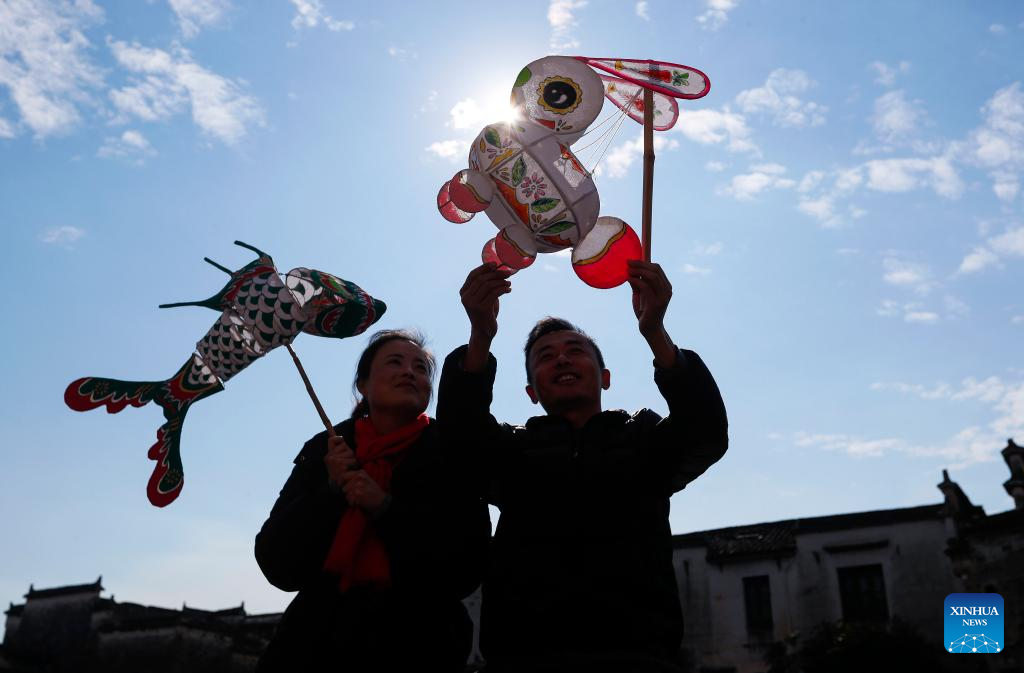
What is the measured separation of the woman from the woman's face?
5.1 inches

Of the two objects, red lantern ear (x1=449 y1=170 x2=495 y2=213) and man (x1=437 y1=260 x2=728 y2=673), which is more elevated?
red lantern ear (x1=449 y1=170 x2=495 y2=213)

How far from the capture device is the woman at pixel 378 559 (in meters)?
2.98

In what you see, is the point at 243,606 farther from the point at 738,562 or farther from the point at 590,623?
the point at 590,623

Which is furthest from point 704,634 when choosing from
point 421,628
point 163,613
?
point 421,628

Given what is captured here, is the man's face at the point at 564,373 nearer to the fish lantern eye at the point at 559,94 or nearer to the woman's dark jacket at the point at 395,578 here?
the woman's dark jacket at the point at 395,578

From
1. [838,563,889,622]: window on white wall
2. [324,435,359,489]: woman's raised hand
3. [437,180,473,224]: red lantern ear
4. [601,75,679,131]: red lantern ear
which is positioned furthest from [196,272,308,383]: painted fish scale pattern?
[838,563,889,622]: window on white wall

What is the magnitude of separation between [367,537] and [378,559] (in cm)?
9

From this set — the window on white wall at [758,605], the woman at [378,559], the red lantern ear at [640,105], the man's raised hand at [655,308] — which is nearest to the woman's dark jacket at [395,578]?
the woman at [378,559]

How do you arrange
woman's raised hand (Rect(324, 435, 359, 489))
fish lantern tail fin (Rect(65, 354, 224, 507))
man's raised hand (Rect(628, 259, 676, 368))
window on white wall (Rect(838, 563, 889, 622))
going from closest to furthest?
man's raised hand (Rect(628, 259, 676, 368)) < woman's raised hand (Rect(324, 435, 359, 489)) < fish lantern tail fin (Rect(65, 354, 224, 507)) < window on white wall (Rect(838, 563, 889, 622))

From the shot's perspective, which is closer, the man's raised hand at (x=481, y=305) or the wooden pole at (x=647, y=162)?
the man's raised hand at (x=481, y=305)

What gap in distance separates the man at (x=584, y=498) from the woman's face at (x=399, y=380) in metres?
0.49

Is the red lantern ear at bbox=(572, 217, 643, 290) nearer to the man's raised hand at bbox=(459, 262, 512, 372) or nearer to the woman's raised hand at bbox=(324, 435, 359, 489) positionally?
the man's raised hand at bbox=(459, 262, 512, 372)

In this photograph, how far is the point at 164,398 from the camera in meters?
3.80

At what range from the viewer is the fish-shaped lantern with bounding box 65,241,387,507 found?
3.57 metres
